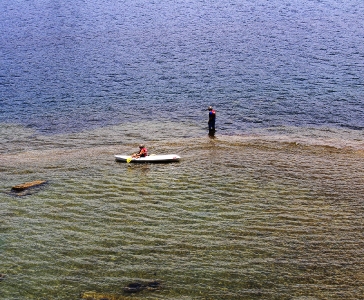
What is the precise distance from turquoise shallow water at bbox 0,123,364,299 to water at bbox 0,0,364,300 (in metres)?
0.10

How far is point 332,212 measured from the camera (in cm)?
2973

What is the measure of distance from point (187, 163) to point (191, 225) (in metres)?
10.8

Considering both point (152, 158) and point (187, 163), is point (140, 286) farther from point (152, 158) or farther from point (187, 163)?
point (152, 158)

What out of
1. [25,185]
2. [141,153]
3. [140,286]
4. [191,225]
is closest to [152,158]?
[141,153]

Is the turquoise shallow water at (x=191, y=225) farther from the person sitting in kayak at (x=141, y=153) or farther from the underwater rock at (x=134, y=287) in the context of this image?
the person sitting in kayak at (x=141, y=153)

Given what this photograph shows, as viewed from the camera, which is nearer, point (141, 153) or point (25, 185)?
point (25, 185)

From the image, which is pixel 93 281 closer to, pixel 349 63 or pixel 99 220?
pixel 99 220

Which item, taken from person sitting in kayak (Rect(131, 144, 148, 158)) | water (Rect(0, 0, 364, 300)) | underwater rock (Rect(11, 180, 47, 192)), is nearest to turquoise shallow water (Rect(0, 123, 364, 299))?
water (Rect(0, 0, 364, 300))

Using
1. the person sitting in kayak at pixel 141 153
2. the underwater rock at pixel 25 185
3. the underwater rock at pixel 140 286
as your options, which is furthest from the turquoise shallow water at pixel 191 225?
the person sitting in kayak at pixel 141 153

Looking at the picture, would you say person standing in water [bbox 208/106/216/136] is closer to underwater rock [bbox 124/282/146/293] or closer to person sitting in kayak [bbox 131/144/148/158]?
person sitting in kayak [bbox 131/144/148/158]

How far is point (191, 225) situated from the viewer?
2850 centimetres

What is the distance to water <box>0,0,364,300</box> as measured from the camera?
24188 mm

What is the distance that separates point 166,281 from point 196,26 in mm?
77256

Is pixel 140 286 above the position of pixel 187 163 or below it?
below
